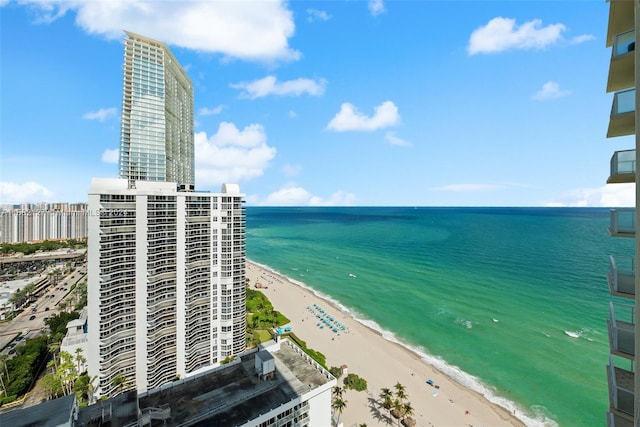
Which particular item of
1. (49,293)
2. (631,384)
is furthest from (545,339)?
(49,293)

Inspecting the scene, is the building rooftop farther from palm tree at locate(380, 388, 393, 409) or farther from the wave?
the wave

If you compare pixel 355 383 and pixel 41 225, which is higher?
pixel 41 225

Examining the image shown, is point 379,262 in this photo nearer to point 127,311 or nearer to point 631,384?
point 127,311

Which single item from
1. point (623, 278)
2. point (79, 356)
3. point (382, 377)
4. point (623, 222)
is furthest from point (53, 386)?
point (623, 222)

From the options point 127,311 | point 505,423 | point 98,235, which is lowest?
point 505,423

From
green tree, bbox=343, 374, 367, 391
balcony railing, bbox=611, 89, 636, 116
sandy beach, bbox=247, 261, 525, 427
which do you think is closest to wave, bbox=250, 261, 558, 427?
sandy beach, bbox=247, 261, 525, 427

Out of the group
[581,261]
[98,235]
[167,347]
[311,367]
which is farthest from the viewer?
[581,261]

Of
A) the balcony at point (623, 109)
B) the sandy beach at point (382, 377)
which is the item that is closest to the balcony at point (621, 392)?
the balcony at point (623, 109)

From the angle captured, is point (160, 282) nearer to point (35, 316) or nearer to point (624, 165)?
point (624, 165)
